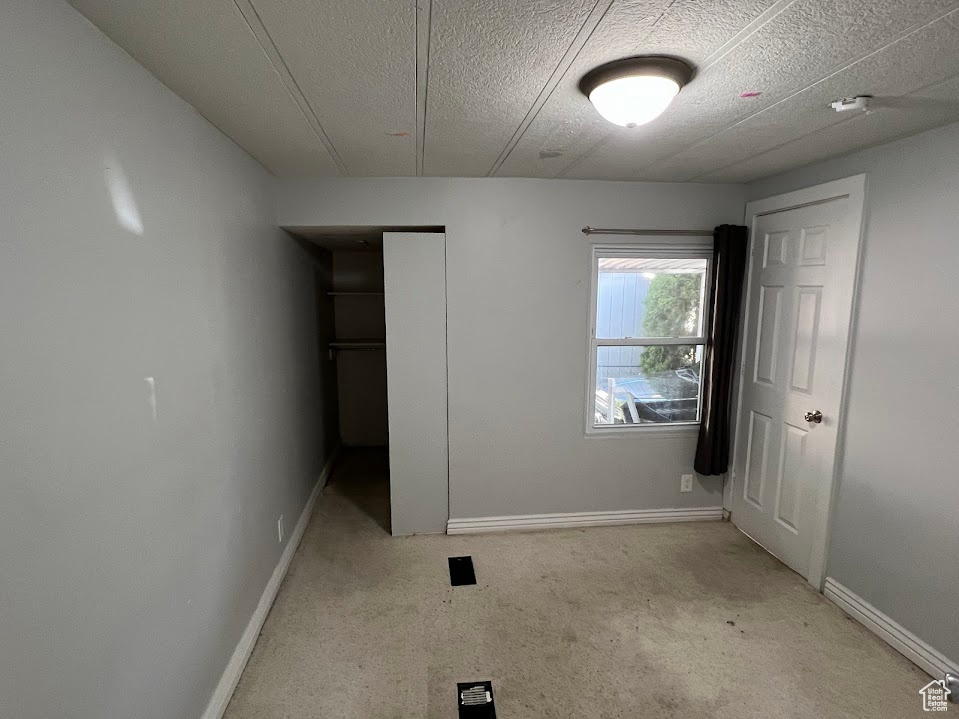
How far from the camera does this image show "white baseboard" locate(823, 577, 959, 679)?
6.56 feet

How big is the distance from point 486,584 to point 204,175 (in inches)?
94.0

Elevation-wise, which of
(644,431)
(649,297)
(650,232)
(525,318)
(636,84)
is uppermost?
(636,84)

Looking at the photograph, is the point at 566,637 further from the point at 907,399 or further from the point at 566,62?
the point at 566,62

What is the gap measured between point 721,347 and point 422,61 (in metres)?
2.56

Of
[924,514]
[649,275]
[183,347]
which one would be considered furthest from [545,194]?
[924,514]

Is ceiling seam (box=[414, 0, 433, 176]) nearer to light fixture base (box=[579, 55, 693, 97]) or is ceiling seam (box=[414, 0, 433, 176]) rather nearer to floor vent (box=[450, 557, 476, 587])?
light fixture base (box=[579, 55, 693, 97])

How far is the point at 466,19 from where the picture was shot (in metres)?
1.18

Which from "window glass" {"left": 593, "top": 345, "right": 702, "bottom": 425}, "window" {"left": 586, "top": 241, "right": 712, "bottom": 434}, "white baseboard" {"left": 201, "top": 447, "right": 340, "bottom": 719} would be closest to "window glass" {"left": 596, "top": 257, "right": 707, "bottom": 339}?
"window" {"left": 586, "top": 241, "right": 712, "bottom": 434}

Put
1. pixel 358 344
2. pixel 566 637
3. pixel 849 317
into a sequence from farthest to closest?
pixel 358 344 < pixel 849 317 < pixel 566 637

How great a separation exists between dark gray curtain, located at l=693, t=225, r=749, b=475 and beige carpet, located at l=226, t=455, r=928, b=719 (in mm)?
593

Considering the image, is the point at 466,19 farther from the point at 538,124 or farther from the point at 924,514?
the point at 924,514

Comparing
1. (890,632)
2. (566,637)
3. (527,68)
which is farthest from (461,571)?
(527,68)

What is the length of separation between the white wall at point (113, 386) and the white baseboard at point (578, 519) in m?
1.43

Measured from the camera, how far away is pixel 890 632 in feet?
7.20
